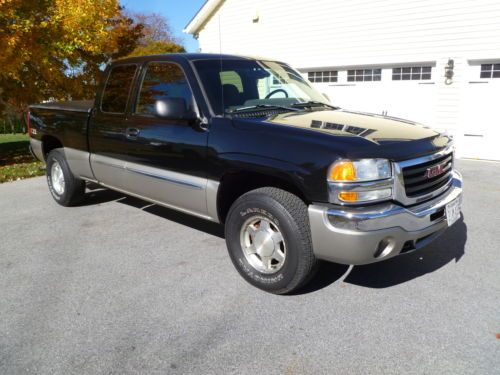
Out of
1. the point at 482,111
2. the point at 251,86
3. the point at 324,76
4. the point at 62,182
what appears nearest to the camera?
the point at 251,86

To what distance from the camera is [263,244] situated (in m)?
3.40

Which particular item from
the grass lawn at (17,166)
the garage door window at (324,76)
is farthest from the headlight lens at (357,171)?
the garage door window at (324,76)

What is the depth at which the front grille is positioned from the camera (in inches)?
Result: 121

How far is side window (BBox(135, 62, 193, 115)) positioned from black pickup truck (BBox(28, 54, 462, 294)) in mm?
12

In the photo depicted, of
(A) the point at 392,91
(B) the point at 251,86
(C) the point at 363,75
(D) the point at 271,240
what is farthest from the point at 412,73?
(D) the point at 271,240

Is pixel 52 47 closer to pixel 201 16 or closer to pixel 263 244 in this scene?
pixel 201 16

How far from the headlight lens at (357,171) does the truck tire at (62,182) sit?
405 cm

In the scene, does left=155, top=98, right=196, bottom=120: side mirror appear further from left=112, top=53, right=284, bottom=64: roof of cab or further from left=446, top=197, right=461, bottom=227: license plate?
left=446, top=197, right=461, bottom=227: license plate

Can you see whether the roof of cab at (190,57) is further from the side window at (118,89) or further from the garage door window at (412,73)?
the garage door window at (412,73)

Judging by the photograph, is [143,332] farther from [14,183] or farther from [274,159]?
[14,183]

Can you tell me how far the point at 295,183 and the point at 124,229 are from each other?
→ 2.79 m

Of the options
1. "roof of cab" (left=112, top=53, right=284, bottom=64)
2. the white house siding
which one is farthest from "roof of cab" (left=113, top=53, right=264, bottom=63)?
the white house siding

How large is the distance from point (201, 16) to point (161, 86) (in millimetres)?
10467

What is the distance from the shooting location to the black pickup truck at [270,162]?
2.90m
